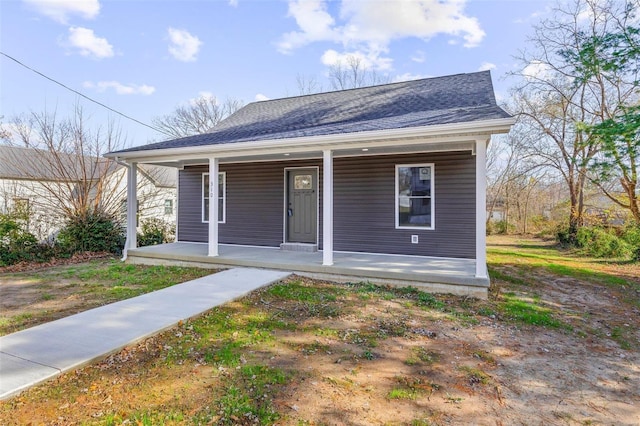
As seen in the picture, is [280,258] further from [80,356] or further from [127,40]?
[127,40]

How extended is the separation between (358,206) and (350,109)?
2943 mm

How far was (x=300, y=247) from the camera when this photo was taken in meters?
8.41

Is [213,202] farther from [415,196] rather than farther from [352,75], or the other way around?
[352,75]

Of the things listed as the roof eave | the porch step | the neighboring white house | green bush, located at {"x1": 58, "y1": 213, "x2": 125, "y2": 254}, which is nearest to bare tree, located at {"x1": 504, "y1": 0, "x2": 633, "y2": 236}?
the roof eave

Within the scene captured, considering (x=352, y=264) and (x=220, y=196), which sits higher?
(x=220, y=196)

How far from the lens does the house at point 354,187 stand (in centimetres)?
577

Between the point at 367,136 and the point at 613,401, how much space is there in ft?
14.4

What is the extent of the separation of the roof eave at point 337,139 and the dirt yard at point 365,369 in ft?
8.38

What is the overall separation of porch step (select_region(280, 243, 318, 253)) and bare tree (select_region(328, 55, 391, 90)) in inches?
719

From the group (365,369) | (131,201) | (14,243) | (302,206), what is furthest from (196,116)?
(365,369)

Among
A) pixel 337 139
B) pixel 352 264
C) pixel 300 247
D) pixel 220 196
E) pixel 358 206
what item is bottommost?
pixel 352 264

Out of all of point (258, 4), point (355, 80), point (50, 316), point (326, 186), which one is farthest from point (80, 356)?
point (355, 80)

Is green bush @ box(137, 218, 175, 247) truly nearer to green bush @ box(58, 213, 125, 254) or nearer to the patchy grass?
green bush @ box(58, 213, 125, 254)

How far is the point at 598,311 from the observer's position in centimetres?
514
